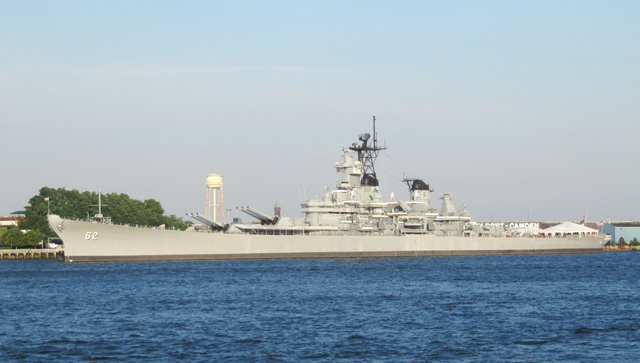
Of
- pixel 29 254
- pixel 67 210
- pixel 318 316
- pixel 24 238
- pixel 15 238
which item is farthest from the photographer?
pixel 67 210

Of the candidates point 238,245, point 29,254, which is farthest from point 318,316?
point 29,254

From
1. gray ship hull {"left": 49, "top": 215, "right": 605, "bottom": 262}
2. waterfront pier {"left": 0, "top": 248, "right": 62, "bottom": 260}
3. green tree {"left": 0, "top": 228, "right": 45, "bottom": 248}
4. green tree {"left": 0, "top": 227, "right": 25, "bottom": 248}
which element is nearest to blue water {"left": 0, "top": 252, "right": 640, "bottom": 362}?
gray ship hull {"left": 49, "top": 215, "right": 605, "bottom": 262}

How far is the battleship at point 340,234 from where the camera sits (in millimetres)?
61125

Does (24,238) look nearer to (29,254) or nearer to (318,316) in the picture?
(29,254)

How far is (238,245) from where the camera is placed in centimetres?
6531

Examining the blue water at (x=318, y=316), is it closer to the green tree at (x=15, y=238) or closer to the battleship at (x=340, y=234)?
the battleship at (x=340, y=234)

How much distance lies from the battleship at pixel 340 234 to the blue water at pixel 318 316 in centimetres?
1054

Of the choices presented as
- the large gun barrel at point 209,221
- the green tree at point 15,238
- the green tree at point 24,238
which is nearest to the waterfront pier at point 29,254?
the green tree at point 24,238

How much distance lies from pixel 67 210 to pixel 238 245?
29.2m

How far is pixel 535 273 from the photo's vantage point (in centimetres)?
5203

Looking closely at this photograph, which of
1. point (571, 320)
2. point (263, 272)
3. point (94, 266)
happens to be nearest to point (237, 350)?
point (571, 320)

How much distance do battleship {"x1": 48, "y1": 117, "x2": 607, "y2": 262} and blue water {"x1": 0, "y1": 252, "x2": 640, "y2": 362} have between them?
1054 centimetres

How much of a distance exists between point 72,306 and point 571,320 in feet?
67.0

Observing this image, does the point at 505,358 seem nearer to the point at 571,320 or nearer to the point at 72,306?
the point at 571,320
